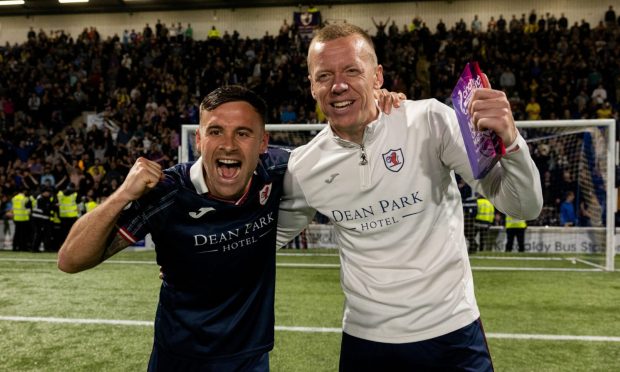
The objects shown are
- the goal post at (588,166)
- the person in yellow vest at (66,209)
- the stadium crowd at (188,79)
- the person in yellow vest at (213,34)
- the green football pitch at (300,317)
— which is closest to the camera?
the green football pitch at (300,317)

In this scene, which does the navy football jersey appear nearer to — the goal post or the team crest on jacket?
the team crest on jacket

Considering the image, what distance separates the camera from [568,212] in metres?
10.9

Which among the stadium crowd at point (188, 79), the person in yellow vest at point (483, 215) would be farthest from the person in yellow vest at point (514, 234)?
the stadium crowd at point (188, 79)

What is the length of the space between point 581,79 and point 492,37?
370 centimetres

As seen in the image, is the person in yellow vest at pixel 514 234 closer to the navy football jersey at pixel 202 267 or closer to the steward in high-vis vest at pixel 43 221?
the navy football jersey at pixel 202 267

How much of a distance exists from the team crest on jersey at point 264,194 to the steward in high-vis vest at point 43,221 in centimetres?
1192

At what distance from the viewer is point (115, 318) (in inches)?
215

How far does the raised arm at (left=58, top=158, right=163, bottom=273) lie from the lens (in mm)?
1889

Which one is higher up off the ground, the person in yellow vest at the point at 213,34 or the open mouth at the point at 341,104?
the person in yellow vest at the point at 213,34

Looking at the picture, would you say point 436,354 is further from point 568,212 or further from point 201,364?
point 568,212

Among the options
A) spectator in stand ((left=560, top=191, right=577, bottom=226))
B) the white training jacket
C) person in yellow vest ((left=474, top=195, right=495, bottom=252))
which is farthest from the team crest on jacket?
spectator in stand ((left=560, top=191, right=577, bottom=226))

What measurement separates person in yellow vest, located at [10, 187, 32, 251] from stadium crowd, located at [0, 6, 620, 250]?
1.69ft

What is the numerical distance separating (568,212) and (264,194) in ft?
34.2

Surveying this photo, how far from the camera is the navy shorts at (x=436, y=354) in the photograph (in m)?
1.88
